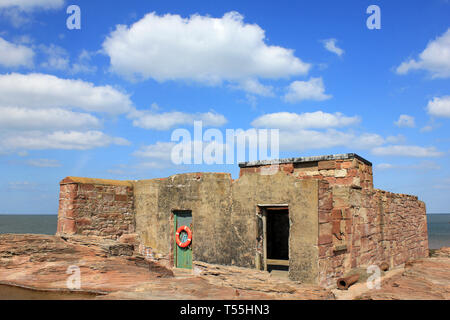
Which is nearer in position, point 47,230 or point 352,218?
point 352,218

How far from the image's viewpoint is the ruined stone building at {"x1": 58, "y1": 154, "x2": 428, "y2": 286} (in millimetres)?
9008

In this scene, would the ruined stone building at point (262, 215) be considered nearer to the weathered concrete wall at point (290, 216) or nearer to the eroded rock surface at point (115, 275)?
the weathered concrete wall at point (290, 216)

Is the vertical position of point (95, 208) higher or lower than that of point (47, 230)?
higher

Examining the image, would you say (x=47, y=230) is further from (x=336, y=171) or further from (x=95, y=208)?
(x=336, y=171)

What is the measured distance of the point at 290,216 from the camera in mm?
9117

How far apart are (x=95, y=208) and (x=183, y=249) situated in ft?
10.1

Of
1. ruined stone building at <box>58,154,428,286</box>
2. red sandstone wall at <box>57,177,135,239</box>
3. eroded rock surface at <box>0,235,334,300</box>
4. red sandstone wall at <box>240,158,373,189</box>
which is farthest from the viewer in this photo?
red sandstone wall at <box>57,177,135,239</box>

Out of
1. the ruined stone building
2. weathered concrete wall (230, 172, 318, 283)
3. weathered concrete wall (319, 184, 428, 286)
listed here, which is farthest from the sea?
weathered concrete wall (230, 172, 318, 283)

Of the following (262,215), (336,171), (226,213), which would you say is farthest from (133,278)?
(336,171)

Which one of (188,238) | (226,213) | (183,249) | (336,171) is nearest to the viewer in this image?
(226,213)

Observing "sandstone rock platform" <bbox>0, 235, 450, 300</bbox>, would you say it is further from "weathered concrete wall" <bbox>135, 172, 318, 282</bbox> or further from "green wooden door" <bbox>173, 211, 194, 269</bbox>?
"weathered concrete wall" <bbox>135, 172, 318, 282</bbox>

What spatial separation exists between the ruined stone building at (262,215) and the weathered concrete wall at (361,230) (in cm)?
3

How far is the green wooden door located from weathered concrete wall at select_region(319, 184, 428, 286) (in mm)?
4323
